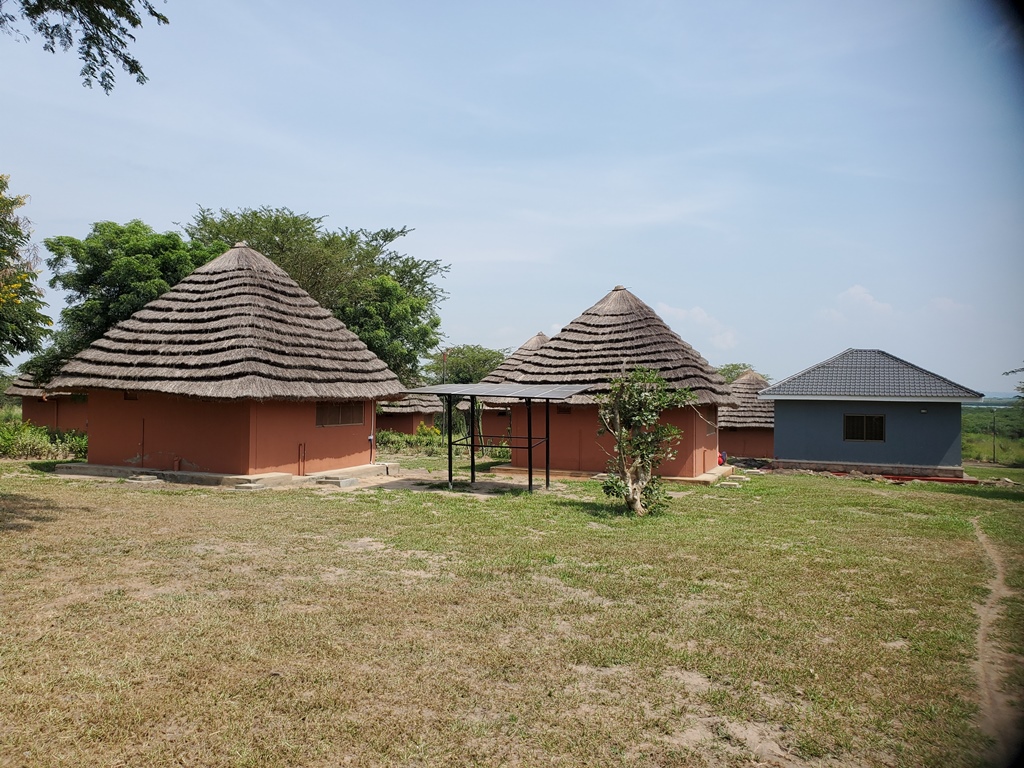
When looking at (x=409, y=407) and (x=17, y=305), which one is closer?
(x=17, y=305)

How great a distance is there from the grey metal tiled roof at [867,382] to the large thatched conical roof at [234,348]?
1318 centimetres

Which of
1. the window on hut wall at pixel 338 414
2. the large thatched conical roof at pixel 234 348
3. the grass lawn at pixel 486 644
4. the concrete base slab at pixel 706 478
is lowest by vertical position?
the concrete base slab at pixel 706 478

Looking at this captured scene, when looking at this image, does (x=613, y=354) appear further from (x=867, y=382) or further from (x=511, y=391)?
(x=867, y=382)

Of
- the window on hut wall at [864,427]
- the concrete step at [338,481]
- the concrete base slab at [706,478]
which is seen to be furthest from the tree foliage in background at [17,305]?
the window on hut wall at [864,427]

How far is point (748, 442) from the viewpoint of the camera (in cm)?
2741

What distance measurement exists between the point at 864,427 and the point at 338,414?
15.9 metres

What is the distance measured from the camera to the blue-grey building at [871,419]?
20406mm

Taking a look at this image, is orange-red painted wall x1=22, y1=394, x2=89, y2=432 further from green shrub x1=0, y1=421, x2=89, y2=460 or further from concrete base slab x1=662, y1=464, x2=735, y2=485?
concrete base slab x1=662, y1=464, x2=735, y2=485

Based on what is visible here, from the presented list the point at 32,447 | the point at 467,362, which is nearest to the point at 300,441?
the point at 32,447

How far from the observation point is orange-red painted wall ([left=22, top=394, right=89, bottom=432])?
29.2 m

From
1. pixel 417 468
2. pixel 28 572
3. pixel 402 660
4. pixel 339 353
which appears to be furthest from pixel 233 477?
pixel 402 660

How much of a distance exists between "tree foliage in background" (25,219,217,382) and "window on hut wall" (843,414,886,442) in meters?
20.9

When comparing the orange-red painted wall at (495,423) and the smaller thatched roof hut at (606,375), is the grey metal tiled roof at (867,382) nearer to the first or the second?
the smaller thatched roof hut at (606,375)

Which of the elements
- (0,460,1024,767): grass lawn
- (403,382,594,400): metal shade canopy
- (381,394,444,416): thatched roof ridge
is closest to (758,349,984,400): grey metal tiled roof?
(403,382,594,400): metal shade canopy
